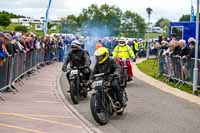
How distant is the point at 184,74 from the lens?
2058 centimetres

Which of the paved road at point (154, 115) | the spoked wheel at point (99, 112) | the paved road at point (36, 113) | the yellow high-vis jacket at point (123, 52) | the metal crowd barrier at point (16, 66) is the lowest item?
the paved road at point (154, 115)

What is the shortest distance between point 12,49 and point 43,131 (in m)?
8.15

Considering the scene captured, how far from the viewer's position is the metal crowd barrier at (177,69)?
20.0 meters

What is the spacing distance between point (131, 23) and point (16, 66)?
5686cm

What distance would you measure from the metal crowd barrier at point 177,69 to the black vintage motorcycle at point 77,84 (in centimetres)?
482

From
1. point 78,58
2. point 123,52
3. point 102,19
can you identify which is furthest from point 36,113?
point 102,19

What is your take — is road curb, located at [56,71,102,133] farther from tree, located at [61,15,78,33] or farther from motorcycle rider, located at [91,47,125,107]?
tree, located at [61,15,78,33]

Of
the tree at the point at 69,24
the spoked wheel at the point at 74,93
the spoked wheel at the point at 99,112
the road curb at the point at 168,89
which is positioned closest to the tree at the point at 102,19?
the tree at the point at 69,24

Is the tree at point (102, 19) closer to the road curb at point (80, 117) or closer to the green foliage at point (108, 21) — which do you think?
the green foliage at point (108, 21)

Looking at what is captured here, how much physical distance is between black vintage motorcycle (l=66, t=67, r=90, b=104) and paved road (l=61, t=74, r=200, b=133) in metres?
0.24

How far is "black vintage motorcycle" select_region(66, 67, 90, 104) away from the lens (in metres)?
15.7

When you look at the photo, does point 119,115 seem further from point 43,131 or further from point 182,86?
point 182,86

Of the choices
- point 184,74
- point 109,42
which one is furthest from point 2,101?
point 109,42

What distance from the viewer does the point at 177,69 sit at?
2166 cm
